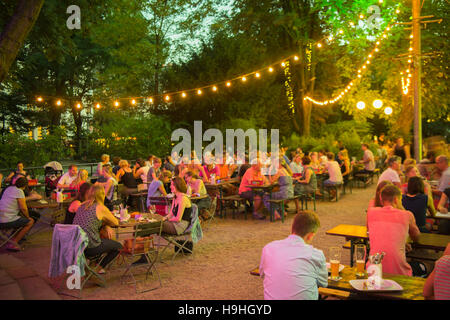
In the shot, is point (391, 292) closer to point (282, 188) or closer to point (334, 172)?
point (282, 188)

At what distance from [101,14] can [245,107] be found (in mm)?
11538

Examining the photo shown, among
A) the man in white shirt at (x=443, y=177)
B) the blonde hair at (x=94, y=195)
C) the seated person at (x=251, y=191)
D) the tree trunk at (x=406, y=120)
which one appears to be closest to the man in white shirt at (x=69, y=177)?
the blonde hair at (x=94, y=195)

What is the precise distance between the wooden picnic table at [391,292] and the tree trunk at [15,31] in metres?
6.68

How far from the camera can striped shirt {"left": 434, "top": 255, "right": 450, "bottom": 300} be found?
9.19 feet

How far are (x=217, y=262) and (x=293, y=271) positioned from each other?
361 cm

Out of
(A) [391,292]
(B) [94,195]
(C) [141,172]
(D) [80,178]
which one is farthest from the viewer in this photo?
(C) [141,172]

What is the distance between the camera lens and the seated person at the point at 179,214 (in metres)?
6.52

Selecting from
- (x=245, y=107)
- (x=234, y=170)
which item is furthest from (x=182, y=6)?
(x=234, y=170)

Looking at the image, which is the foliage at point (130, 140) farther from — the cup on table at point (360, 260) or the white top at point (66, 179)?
the cup on table at point (360, 260)

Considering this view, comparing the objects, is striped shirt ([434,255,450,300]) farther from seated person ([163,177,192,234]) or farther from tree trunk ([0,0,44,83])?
tree trunk ([0,0,44,83])

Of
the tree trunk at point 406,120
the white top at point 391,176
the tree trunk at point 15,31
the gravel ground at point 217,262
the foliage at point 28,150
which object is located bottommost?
the gravel ground at point 217,262

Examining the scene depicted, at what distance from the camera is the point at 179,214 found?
6602 millimetres

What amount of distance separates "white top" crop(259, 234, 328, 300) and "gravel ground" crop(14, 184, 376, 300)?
2029 mm

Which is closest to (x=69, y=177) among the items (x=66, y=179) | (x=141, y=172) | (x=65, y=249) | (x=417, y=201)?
(x=66, y=179)
